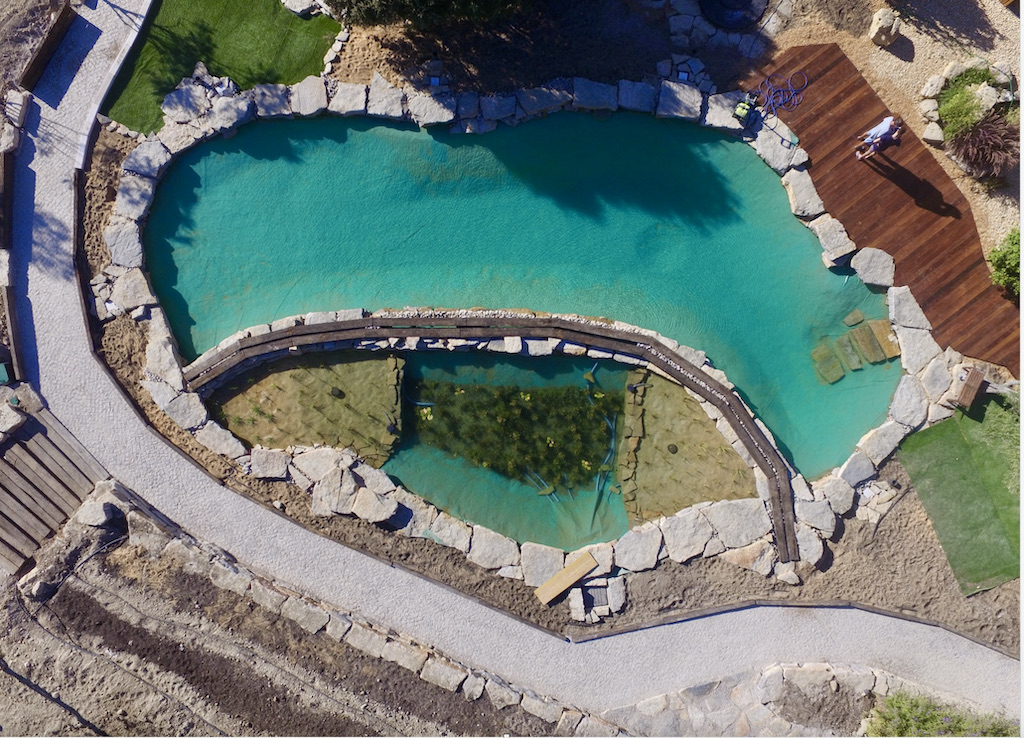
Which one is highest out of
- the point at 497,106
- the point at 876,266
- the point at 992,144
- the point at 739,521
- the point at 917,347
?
the point at 992,144

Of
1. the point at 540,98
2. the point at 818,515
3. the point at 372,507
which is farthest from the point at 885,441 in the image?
the point at 372,507

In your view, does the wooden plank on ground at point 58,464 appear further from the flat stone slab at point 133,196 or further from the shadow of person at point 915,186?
the shadow of person at point 915,186

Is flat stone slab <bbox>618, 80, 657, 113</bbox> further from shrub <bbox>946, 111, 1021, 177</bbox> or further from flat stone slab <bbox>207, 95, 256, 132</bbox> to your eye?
flat stone slab <bbox>207, 95, 256, 132</bbox>

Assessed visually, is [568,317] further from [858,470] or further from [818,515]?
[858,470]

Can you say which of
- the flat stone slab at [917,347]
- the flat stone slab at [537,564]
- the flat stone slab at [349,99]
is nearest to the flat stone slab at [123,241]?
the flat stone slab at [349,99]

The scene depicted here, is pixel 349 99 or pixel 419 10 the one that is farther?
pixel 349 99

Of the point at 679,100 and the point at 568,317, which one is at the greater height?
the point at 679,100
